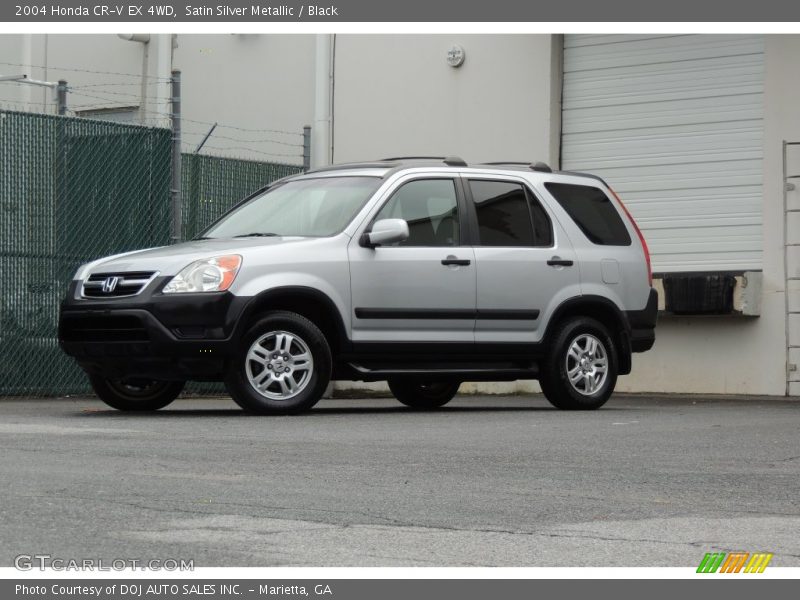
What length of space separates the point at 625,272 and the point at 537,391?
15.5 ft

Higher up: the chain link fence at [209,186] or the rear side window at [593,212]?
the chain link fence at [209,186]

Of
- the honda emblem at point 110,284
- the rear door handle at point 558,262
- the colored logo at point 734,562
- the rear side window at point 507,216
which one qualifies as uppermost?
the rear side window at point 507,216

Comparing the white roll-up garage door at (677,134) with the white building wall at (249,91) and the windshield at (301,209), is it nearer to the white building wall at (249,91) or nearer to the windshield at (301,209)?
the white building wall at (249,91)

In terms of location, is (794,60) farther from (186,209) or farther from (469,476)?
(469,476)

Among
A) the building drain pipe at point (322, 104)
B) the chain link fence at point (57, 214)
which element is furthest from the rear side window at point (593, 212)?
the building drain pipe at point (322, 104)

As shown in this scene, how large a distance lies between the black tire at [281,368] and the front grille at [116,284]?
804 mm

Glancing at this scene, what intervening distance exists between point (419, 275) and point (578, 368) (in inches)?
67.9

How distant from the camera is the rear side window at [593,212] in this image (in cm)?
1415

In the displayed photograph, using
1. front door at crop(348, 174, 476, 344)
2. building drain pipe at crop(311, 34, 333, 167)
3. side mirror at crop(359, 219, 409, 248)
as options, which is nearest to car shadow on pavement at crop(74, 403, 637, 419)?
front door at crop(348, 174, 476, 344)

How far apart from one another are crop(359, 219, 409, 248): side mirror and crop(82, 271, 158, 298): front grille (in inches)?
62.6

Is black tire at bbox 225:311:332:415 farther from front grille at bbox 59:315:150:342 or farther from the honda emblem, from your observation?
the honda emblem

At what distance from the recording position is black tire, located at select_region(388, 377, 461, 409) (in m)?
15.0

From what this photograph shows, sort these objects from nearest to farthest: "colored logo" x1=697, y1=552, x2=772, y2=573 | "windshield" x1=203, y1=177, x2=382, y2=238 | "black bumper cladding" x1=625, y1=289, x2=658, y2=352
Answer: "colored logo" x1=697, y1=552, x2=772, y2=573
"windshield" x1=203, y1=177, x2=382, y2=238
"black bumper cladding" x1=625, y1=289, x2=658, y2=352

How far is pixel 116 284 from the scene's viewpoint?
1227cm
